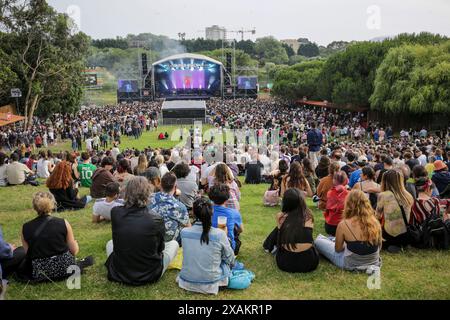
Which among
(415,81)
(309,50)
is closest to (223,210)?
(415,81)

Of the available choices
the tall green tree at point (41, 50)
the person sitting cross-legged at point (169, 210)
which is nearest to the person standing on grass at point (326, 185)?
the person sitting cross-legged at point (169, 210)

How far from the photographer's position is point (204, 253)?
179 inches

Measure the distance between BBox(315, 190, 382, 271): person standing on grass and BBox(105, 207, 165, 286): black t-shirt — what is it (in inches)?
81.0

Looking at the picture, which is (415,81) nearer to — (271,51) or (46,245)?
(46,245)

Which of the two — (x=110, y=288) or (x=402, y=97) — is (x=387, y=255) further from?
(x=402, y=97)

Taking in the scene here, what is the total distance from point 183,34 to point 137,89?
66.9 m

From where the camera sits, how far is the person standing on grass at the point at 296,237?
498 cm

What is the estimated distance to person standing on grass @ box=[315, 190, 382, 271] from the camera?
492cm

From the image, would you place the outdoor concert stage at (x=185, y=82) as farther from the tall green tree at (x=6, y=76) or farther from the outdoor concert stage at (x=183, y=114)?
the tall green tree at (x=6, y=76)

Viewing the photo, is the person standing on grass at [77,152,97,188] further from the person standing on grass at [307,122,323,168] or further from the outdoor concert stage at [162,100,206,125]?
the outdoor concert stage at [162,100,206,125]

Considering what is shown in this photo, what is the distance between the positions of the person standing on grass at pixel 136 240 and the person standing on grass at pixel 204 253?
0.33 m

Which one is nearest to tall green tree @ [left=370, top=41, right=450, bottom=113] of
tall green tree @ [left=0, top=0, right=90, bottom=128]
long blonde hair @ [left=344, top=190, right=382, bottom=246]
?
tall green tree @ [left=0, top=0, right=90, bottom=128]
